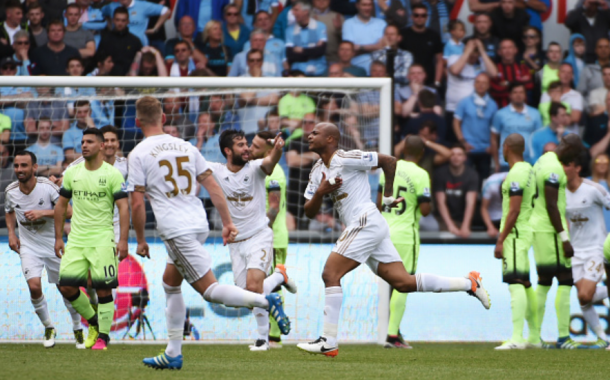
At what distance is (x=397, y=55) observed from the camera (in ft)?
47.7

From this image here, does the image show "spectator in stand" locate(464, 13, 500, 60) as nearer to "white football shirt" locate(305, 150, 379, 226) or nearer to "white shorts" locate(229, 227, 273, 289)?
"white shorts" locate(229, 227, 273, 289)

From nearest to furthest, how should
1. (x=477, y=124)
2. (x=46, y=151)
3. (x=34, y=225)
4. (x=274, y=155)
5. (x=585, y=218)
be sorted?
(x=274, y=155), (x=34, y=225), (x=585, y=218), (x=46, y=151), (x=477, y=124)

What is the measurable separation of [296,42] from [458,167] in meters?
3.32

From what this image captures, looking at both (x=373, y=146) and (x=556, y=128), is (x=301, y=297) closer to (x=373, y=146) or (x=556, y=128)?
(x=373, y=146)

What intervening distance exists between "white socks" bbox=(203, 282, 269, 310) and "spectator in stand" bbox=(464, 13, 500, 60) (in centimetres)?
912

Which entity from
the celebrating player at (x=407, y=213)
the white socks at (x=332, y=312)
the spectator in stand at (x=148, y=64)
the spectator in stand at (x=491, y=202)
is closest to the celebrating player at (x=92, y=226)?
the white socks at (x=332, y=312)

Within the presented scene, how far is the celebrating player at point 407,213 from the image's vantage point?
1051 cm

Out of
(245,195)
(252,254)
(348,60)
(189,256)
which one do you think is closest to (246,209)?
(245,195)

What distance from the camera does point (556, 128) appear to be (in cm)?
1407

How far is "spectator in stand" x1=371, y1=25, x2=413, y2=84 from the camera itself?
1434 cm

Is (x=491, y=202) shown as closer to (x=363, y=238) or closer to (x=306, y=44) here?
(x=306, y=44)

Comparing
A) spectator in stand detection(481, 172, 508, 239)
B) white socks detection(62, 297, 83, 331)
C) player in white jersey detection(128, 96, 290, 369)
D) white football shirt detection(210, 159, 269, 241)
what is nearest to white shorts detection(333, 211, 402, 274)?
player in white jersey detection(128, 96, 290, 369)

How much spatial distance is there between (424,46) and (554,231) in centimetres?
502

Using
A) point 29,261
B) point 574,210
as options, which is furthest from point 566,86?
point 29,261
